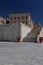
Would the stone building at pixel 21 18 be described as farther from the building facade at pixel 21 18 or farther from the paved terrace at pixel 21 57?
the paved terrace at pixel 21 57

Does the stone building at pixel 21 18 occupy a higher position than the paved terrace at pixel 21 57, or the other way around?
the stone building at pixel 21 18

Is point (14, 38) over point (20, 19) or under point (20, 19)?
under

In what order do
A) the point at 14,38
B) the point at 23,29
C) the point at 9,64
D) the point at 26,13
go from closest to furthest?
the point at 9,64, the point at 14,38, the point at 23,29, the point at 26,13

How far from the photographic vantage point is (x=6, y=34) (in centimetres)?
2411

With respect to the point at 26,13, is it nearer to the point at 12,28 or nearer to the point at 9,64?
the point at 12,28

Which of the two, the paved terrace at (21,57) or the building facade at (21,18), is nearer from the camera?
the paved terrace at (21,57)

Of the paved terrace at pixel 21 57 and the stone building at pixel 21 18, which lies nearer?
the paved terrace at pixel 21 57

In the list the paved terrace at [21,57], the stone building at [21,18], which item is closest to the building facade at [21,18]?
the stone building at [21,18]

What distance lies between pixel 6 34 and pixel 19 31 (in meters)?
2.26

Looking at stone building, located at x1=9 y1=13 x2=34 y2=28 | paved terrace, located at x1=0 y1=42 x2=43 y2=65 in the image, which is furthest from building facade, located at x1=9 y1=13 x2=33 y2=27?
paved terrace, located at x1=0 y1=42 x2=43 y2=65

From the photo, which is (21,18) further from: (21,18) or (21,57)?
(21,57)

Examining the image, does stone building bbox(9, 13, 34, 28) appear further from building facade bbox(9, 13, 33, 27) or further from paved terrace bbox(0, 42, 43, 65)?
paved terrace bbox(0, 42, 43, 65)

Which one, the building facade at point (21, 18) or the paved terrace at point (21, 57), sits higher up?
the building facade at point (21, 18)

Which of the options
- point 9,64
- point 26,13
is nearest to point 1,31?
point 9,64
